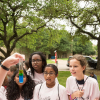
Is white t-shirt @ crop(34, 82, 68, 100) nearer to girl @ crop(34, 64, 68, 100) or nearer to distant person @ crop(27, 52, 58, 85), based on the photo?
girl @ crop(34, 64, 68, 100)

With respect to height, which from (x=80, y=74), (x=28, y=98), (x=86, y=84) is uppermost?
(x=80, y=74)

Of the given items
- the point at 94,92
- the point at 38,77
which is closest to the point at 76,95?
the point at 94,92

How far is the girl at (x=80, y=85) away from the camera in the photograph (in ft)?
6.77

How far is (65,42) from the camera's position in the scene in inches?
1811

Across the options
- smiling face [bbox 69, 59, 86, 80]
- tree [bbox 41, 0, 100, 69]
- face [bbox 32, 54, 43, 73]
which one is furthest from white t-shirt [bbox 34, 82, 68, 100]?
tree [bbox 41, 0, 100, 69]

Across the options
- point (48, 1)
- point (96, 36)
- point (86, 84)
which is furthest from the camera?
point (96, 36)

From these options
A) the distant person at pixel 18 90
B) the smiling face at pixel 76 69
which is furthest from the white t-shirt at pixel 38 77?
the smiling face at pixel 76 69

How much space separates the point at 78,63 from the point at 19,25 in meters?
14.1

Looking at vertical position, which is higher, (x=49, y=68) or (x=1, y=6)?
(x=1, y=6)

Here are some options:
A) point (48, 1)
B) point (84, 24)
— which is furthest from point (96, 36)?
point (48, 1)

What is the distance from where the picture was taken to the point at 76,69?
2117 mm

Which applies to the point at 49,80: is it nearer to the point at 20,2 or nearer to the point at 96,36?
the point at 20,2

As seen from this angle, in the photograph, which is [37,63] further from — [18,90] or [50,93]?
[50,93]

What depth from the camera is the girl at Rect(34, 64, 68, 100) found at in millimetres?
2094
